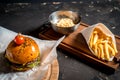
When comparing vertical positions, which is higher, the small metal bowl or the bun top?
the bun top

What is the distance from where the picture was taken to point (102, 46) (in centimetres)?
102

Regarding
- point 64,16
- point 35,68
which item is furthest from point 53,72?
point 64,16

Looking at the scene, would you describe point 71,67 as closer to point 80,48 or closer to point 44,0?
point 80,48

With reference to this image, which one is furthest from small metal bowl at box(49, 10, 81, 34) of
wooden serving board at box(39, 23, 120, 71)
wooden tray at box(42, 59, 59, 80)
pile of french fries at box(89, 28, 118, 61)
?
wooden tray at box(42, 59, 59, 80)

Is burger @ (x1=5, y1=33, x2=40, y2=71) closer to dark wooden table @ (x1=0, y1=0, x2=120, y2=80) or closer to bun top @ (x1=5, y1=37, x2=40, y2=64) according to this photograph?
bun top @ (x1=5, y1=37, x2=40, y2=64)

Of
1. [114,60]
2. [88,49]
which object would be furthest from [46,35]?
[114,60]

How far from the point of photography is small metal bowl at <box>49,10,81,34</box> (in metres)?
1.15

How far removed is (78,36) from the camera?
3.78 ft

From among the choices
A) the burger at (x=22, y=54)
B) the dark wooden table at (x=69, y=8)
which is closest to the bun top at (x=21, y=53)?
the burger at (x=22, y=54)

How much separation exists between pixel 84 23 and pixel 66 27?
21 cm

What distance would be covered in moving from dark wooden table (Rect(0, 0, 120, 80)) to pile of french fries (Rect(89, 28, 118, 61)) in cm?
7

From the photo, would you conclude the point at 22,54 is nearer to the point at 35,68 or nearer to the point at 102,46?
the point at 35,68

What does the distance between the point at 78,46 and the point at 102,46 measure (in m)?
0.12

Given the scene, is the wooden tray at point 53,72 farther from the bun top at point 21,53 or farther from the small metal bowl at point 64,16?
the small metal bowl at point 64,16
